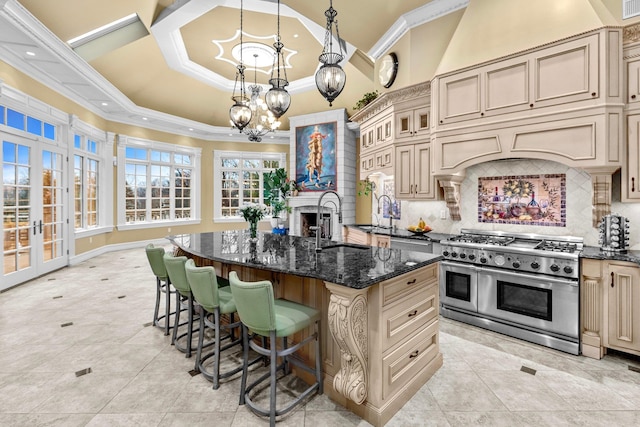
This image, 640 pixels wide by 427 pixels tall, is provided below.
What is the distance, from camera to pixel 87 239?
679 cm

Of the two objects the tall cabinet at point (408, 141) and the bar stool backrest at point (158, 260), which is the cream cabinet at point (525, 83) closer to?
the tall cabinet at point (408, 141)

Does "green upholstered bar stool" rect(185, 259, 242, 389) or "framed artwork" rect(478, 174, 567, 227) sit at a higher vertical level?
"framed artwork" rect(478, 174, 567, 227)

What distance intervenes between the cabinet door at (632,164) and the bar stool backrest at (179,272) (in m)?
4.04

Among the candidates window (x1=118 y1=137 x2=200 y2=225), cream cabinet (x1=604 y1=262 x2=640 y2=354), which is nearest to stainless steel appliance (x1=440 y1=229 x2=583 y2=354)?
cream cabinet (x1=604 y1=262 x2=640 y2=354)

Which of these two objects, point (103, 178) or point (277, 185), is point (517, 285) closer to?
point (277, 185)

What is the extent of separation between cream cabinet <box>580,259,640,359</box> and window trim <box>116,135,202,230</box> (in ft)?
29.9

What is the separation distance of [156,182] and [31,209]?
385cm

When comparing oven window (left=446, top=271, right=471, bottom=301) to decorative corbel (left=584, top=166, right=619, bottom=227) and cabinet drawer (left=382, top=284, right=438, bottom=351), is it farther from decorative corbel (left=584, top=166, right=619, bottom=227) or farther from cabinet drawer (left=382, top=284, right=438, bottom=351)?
decorative corbel (left=584, top=166, right=619, bottom=227)

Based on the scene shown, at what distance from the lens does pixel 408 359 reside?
2174 millimetres

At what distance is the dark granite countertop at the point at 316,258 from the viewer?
1911mm

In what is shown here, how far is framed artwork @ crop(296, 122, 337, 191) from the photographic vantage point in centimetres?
859

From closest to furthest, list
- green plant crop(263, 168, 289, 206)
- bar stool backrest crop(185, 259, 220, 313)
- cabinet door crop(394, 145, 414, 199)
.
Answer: bar stool backrest crop(185, 259, 220, 313)
cabinet door crop(394, 145, 414, 199)
green plant crop(263, 168, 289, 206)

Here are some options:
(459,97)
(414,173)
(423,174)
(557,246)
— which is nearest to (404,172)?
(414,173)

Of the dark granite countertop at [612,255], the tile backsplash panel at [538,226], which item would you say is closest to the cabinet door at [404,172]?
the tile backsplash panel at [538,226]
